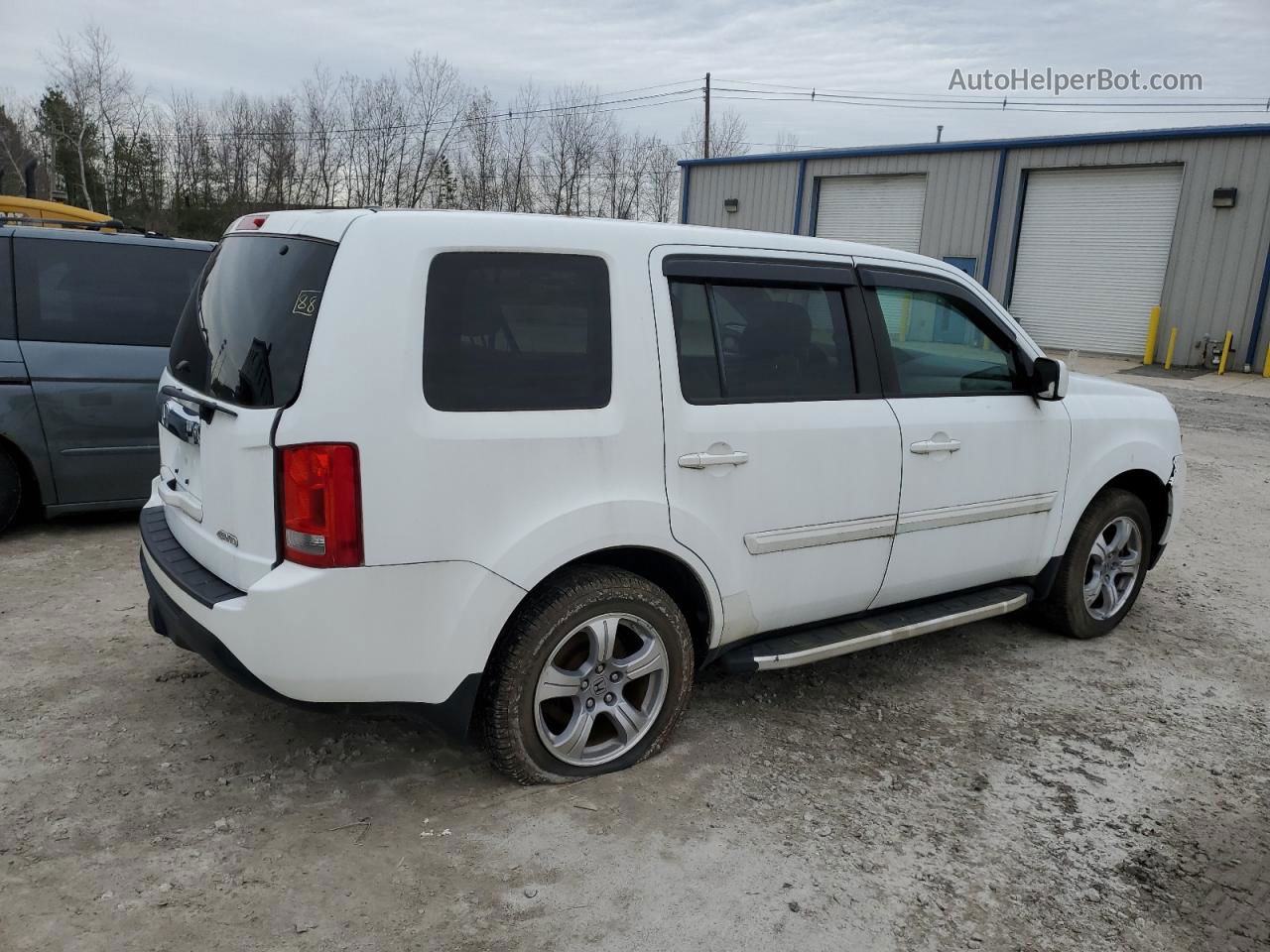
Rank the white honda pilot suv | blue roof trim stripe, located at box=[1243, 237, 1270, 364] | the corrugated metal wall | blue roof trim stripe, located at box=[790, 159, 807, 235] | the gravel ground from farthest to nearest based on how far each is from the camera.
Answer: blue roof trim stripe, located at box=[790, 159, 807, 235] → the corrugated metal wall → blue roof trim stripe, located at box=[1243, 237, 1270, 364] → the white honda pilot suv → the gravel ground

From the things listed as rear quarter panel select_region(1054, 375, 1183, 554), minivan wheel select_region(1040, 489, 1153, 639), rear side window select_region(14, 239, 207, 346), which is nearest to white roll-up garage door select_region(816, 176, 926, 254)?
rear quarter panel select_region(1054, 375, 1183, 554)

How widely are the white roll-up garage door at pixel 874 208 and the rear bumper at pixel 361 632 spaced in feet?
80.2

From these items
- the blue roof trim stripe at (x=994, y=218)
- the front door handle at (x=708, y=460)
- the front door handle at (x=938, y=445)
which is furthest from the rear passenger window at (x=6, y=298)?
the blue roof trim stripe at (x=994, y=218)

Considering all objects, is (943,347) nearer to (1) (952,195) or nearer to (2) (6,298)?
(2) (6,298)

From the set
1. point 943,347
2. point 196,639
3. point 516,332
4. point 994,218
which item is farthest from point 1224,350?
point 196,639

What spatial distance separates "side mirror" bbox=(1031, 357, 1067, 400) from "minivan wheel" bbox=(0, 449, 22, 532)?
5.46 m

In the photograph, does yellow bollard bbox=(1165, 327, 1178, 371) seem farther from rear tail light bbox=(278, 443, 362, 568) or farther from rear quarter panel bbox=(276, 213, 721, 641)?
rear tail light bbox=(278, 443, 362, 568)

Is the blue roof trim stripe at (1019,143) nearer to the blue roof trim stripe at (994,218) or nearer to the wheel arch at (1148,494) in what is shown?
the blue roof trim stripe at (994,218)

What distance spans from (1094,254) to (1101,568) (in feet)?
66.4

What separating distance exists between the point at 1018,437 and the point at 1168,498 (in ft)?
4.62

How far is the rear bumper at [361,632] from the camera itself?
8.67 feet

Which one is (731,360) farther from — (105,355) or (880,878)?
(105,355)

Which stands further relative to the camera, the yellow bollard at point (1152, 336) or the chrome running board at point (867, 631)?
the yellow bollard at point (1152, 336)

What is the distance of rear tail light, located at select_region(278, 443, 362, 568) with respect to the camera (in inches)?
102
